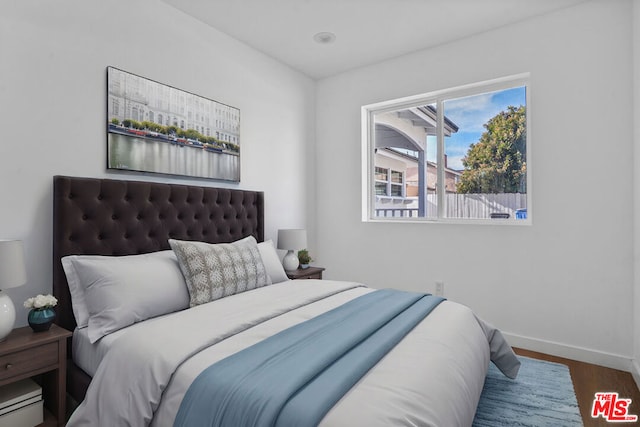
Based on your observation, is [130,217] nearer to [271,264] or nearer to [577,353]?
[271,264]

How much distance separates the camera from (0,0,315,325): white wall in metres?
1.90

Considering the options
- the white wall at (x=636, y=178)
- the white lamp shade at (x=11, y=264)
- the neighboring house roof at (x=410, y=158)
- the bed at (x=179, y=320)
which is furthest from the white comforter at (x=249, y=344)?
the neighboring house roof at (x=410, y=158)

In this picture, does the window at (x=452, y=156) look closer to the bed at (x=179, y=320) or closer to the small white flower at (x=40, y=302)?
the bed at (x=179, y=320)

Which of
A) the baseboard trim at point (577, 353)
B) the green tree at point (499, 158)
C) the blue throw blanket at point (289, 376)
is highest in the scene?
the green tree at point (499, 158)

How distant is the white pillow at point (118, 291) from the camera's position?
177 centimetres

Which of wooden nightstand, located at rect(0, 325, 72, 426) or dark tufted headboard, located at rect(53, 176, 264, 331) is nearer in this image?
wooden nightstand, located at rect(0, 325, 72, 426)

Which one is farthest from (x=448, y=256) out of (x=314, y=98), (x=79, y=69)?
(x=79, y=69)

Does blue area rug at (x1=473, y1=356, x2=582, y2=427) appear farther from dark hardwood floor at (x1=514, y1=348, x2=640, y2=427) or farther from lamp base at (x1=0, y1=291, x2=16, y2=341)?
lamp base at (x1=0, y1=291, x2=16, y2=341)

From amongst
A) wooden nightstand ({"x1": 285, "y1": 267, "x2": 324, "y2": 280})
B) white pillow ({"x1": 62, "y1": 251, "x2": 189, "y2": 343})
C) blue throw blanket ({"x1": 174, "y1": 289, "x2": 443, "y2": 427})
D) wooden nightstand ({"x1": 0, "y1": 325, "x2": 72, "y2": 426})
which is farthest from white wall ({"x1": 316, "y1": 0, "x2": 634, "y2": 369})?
wooden nightstand ({"x1": 0, "y1": 325, "x2": 72, "y2": 426})

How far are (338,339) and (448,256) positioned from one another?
2101 millimetres

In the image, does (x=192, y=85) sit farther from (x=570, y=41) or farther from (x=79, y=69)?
(x=570, y=41)

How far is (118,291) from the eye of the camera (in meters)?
1.81

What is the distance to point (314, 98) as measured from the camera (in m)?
4.14

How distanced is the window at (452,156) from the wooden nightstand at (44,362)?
2856mm
